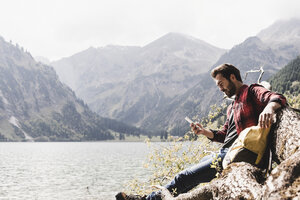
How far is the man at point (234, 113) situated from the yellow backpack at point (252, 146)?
18 cm

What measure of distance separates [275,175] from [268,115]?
1.19 metres

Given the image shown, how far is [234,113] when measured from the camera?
6074mm

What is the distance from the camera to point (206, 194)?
5363mm

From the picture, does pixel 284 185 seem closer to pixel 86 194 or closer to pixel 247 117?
pixel 247 117

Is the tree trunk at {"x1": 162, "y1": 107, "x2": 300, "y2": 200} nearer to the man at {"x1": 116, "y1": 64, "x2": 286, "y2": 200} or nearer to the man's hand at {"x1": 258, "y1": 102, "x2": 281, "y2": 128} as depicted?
the man's hand at {"x1": 258, "y1": 102, "x2": 281, "y2": 128}

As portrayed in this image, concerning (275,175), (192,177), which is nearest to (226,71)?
(192,177)

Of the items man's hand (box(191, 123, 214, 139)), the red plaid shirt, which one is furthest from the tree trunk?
man's hand (box(191, 123, 214, 139))

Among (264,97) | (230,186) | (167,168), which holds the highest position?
(264,97)

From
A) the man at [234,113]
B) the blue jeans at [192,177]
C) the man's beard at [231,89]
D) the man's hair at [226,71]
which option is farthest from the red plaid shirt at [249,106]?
the blue jeans at [192,177]

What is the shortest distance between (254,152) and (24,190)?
166ft

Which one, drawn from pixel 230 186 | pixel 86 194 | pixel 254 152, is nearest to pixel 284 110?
pixel 254 152

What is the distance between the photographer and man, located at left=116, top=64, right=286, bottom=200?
16.3 feet

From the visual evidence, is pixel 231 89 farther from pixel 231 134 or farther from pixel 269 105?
pixel 269 105

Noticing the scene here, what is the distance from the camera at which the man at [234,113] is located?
16.3ft
